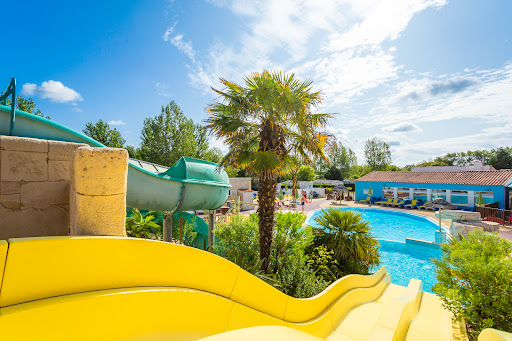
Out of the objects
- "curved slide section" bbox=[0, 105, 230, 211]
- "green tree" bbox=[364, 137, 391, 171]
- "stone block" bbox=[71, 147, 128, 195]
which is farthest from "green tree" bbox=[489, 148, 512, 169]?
"stone block" bbox=[71, 147, 128, 195]

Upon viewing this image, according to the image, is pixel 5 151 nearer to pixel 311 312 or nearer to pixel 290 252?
pixel 311 312

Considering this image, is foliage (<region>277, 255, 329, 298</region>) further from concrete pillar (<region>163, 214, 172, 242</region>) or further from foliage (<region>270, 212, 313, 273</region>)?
concrete pillar (<region>163, 214, 172, 242</region>)

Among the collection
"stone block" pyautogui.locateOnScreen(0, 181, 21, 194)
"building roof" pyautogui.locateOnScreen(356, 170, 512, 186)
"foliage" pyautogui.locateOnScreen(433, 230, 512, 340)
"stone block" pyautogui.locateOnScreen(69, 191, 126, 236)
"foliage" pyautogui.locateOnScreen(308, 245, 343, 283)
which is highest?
"building roof" pyautogui.locateOnScreen(356, 170, 512, 186)

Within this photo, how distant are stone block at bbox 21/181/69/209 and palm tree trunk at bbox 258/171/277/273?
172 inches

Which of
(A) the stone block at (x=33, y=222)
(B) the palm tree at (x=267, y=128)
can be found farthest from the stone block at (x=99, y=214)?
(B) the palm tree at (x=267, y=128)

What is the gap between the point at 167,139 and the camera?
34.8 meters

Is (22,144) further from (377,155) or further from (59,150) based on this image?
(377,155)

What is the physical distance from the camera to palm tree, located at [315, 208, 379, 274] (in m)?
8.05

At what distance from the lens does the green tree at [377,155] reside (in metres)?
58.9

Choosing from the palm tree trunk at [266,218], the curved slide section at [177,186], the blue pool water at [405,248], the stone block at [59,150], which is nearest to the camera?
the stone block at [59,150]

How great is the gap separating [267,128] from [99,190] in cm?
504

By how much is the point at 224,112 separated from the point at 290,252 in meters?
4.77

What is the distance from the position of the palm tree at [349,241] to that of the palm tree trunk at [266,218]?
9.87 ft

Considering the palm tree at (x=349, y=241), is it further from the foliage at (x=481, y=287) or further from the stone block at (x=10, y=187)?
the stone block at (x=10, y=187)
